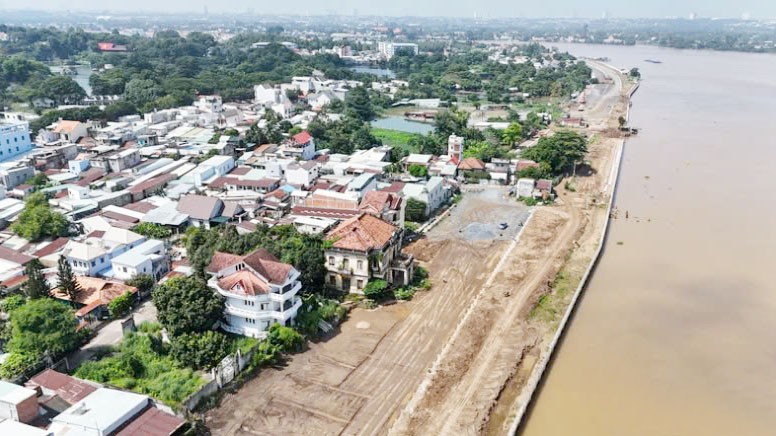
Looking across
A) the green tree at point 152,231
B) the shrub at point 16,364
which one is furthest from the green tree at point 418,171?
the shrub at point 16,364

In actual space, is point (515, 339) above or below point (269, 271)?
below

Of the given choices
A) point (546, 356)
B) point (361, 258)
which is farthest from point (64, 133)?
point (546, 356)

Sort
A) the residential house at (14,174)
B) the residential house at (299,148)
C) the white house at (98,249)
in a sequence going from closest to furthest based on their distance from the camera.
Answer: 1. the white house at (98,249)
2. the residential house at (14,174)
3. the residential house at (299,148)

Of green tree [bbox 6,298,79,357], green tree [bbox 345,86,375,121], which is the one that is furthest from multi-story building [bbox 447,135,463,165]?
green tree [bbox 6,298,79,357]

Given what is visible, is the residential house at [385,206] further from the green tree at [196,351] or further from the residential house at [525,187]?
the green tree at [196,351]

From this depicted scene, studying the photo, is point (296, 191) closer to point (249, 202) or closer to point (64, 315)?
point (249, 202)

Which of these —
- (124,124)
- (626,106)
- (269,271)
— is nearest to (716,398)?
(269,271)
